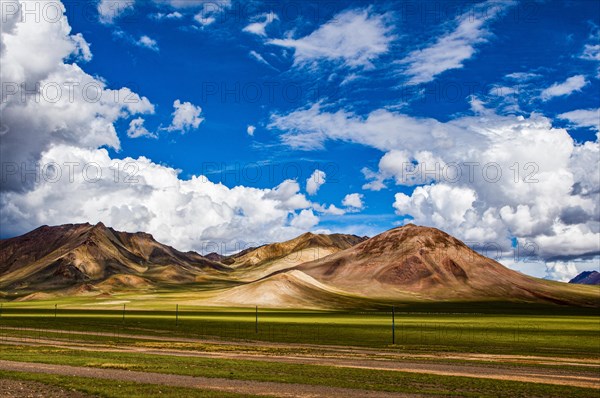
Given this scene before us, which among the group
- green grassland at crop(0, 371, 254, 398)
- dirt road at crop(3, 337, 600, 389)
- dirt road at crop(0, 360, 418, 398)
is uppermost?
green grassland at crop(0, 371, 254, 398)

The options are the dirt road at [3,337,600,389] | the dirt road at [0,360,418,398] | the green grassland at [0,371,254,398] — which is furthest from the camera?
the dirt road at [3,337,600,389]

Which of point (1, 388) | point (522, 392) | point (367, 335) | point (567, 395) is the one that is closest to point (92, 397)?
point (1, 388)

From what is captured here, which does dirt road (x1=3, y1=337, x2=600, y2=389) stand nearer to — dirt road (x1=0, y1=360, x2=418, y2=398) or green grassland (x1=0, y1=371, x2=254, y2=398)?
dirt road (x1=0, y1=360, x2=418, y2=398)

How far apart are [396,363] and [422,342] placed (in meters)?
25.6

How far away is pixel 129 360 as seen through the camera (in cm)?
3834

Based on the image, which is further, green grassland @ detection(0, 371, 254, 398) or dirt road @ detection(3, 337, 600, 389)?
dirt road @ detection(3, 337, 600, 389)

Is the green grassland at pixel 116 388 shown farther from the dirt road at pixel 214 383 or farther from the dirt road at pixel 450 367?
the dirt road at pixel 450 367

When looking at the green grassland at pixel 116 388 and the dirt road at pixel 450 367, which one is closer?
the green grassland at pixel 116 388

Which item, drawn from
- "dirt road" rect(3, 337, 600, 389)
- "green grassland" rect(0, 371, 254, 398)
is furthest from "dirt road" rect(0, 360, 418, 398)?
"dirt road" rect(3, 337, 600, 389)

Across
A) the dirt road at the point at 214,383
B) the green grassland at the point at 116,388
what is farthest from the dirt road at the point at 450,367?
the green grassland at the point at 116,388

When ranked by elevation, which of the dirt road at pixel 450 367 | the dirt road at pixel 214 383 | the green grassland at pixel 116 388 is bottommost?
the dirt road at pixel 450 367

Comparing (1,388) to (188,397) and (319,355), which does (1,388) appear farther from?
(319,355)

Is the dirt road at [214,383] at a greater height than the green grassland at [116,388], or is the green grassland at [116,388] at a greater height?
the green grassland at [116,388]

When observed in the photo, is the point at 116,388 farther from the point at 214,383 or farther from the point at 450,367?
the point at 450,367
